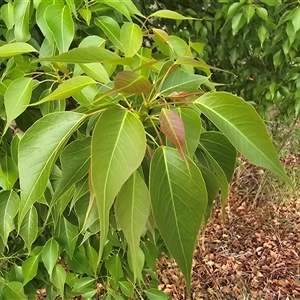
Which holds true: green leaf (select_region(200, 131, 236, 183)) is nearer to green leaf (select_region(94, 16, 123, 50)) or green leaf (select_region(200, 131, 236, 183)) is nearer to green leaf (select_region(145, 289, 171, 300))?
green leaf (select_region(94, 16, 123, 50))

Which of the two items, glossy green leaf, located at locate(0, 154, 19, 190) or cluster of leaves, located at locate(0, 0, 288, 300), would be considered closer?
cluster of leaves, located at locate(0, 0, 288, 300)

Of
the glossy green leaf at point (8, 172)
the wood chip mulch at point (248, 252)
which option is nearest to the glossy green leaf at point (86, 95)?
the glossy green leaf at point (8, 172)

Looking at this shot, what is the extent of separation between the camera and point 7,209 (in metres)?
0.92

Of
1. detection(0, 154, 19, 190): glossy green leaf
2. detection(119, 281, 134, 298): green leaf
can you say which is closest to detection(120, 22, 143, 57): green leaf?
detection(0, 154, 19, 190): glossy green leaf

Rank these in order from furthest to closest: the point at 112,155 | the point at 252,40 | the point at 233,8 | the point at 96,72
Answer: the point at 252,40 → the point at 233,8 → the point at 96,72 → the point at 112,155

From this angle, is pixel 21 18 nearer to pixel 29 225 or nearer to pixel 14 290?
pixel 29 225

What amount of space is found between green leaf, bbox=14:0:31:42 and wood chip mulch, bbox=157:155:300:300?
1492 millimetres

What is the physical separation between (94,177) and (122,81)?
0.11 meters

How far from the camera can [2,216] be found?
914 mm

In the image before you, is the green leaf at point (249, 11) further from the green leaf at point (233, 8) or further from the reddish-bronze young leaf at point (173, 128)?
the reddish-bronze young leaf at point (173, 128)

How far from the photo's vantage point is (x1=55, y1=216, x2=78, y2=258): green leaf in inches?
41.6

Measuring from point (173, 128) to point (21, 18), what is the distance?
52 cm

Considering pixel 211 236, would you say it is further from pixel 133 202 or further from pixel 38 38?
pixel 133 202

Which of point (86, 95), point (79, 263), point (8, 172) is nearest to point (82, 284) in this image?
point (79, 263)
